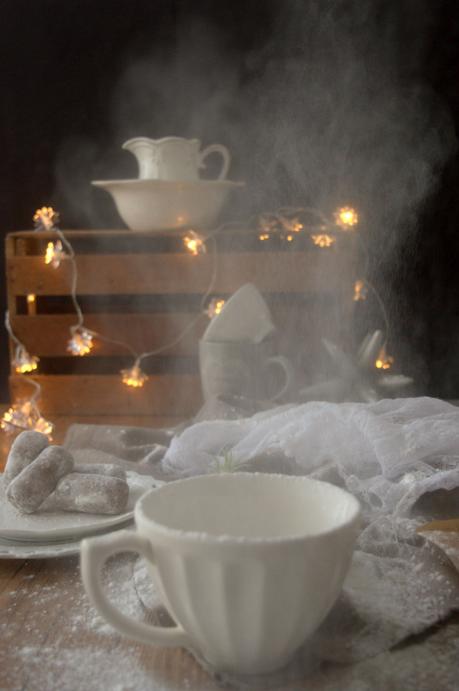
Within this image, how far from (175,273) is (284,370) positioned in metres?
0.41

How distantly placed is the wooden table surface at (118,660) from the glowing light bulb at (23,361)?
113 cm

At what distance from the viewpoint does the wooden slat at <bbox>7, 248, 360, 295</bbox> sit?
5.12ft

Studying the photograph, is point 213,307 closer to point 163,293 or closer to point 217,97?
point 163,293

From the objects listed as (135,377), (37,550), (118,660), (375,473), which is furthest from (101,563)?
(135,377)

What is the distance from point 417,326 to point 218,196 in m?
0.55

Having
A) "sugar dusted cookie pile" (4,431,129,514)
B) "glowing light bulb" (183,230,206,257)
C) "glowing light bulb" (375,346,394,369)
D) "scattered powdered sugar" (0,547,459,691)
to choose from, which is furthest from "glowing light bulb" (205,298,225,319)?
"scattered powdered sugar" (0,547,459,691)

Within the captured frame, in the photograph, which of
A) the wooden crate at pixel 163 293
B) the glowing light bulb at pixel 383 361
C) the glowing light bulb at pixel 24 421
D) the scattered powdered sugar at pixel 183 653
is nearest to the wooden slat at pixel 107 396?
the wooden crate at pixel 163 293

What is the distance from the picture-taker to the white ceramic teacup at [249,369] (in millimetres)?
1293

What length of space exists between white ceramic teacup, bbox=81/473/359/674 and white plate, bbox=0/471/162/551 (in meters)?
0.15

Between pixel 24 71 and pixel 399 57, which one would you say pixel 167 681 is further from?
pixel 24 71

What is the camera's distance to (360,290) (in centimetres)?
165

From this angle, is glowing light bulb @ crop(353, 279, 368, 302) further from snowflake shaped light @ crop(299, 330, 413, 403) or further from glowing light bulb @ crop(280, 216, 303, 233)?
snowflake shaped light @ crop(299, 330, 413, 403)

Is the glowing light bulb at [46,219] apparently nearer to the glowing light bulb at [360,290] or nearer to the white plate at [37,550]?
the glowing light bulb at [360,290]

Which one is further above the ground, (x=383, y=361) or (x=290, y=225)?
(x=290, y=225)
